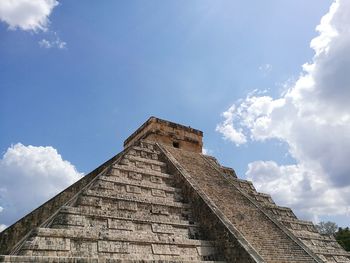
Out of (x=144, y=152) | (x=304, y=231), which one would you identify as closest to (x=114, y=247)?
(x=144, y=152)

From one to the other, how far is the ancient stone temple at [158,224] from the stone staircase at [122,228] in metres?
0.02

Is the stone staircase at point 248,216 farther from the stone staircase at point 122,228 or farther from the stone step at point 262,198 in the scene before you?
the stone staircase at point 122,228

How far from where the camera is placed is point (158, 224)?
7547 mm

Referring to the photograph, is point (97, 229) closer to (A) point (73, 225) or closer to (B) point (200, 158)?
(A) point (73, 225)

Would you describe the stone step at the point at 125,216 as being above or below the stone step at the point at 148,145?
below

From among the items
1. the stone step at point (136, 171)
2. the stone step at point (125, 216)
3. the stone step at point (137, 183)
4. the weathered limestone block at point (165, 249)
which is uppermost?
the stone step at point (136, 171)

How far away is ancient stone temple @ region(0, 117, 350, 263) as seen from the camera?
6.27 metres

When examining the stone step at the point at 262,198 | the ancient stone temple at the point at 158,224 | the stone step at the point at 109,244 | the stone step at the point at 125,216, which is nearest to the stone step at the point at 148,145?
the ancient stone temple at the point at 158,224

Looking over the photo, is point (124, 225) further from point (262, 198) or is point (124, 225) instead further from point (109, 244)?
point (262, 198)

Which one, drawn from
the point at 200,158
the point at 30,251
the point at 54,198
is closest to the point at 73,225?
the point at 30,251

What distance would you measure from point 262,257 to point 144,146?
5.88 meters

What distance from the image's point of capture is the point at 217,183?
425 inches

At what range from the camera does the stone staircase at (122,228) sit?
5.97 metres

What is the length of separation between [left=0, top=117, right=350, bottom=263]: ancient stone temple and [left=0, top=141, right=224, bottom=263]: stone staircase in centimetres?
2
